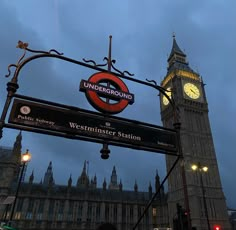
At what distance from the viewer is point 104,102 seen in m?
6.28

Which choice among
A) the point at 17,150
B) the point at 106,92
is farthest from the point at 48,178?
the point at 106,92

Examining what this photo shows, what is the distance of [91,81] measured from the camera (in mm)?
6426

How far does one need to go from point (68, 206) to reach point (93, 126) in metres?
74.2

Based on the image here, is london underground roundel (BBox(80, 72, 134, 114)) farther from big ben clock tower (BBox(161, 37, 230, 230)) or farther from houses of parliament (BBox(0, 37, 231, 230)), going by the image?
houses of parliament (BBox(0, 37, 231, 230))

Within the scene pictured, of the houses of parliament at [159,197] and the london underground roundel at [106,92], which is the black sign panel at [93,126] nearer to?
the london underground roundel at [106,92]

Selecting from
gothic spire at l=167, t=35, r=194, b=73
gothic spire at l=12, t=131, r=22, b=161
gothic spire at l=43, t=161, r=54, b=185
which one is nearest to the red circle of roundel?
gothic spire at l=12, t=131, r=22, b=161

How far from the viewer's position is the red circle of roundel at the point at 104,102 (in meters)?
6.17

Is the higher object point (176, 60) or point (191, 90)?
point (176, 60)

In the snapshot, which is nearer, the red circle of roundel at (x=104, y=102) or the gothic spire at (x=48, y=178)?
the red circle of roundel at (x=104, y=102)

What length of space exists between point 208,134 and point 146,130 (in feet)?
Answer: 236

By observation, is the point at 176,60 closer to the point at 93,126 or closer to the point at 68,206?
the point at 68,206

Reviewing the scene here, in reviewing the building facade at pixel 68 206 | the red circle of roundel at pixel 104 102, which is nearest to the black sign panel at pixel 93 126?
the red circle of roundel at pixel 104 102

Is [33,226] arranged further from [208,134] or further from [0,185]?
[208,134]

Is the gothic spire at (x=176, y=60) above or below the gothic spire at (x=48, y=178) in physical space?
above
